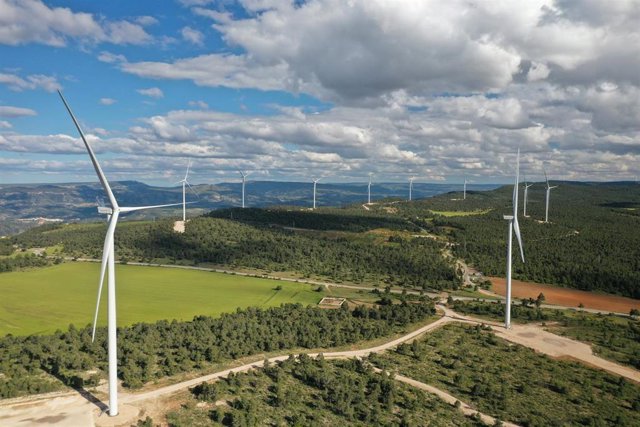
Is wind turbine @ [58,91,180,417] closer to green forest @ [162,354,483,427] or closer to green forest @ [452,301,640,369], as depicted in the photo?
green forest @ [162,354,483,427]

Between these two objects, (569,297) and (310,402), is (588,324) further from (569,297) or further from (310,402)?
(310,402)

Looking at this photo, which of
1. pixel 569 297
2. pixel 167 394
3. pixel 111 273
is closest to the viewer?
pixel 111 273

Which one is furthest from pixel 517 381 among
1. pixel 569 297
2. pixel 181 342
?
pixel 569 297

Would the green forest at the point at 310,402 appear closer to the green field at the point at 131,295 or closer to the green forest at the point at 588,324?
the green field at the point at 131,295

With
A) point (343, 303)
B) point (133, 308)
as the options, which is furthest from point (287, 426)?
point (133, 308)

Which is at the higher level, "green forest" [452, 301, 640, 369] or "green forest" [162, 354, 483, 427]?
"green forest" [162, 354, 483, 427]

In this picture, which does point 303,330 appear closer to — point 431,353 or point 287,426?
point 431,353

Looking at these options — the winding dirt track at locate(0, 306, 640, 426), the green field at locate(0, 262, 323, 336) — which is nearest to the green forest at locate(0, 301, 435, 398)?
the winding dirt track at locate(0, 306, 640, 426)
